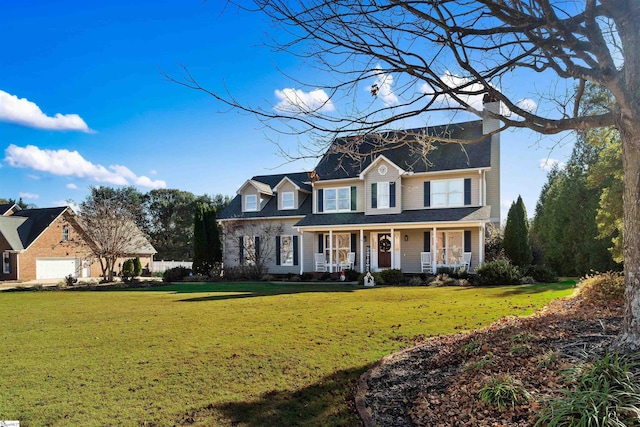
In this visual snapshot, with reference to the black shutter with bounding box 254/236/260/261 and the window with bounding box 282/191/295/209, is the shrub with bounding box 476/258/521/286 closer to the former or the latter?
the window with bounding box 282/191/295/209

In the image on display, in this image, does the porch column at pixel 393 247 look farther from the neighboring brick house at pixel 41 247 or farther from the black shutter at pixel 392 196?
the neighboring brick house at pixel 41 247

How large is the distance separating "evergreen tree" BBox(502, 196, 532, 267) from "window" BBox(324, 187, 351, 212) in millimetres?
9253

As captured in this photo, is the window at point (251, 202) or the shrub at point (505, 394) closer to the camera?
the shrub at point (505, 394)

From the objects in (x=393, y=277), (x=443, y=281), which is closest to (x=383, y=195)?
(x=393, y=277)

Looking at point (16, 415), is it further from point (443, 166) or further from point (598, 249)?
point (598, 249)

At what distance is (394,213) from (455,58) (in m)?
18.1

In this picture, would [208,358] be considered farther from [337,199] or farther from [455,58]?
[337,199]


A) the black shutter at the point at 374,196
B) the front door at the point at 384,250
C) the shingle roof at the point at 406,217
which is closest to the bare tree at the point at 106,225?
the shingle roof at the point at 406,217

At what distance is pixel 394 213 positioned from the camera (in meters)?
22.8

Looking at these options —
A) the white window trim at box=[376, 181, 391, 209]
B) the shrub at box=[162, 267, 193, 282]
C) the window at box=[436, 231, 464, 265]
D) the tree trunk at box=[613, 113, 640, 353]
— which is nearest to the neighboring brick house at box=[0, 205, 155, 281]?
the shrub at box=[162, 267, 193, 282]

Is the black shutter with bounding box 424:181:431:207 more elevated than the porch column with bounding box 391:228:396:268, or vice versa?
the black shutter with bounding box 424:181:431:207

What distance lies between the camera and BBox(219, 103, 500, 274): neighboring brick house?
21.4 meters

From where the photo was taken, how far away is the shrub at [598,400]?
294 cm

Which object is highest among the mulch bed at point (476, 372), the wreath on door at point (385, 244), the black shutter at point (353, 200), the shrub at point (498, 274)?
the black shutter at point (353, 200)
